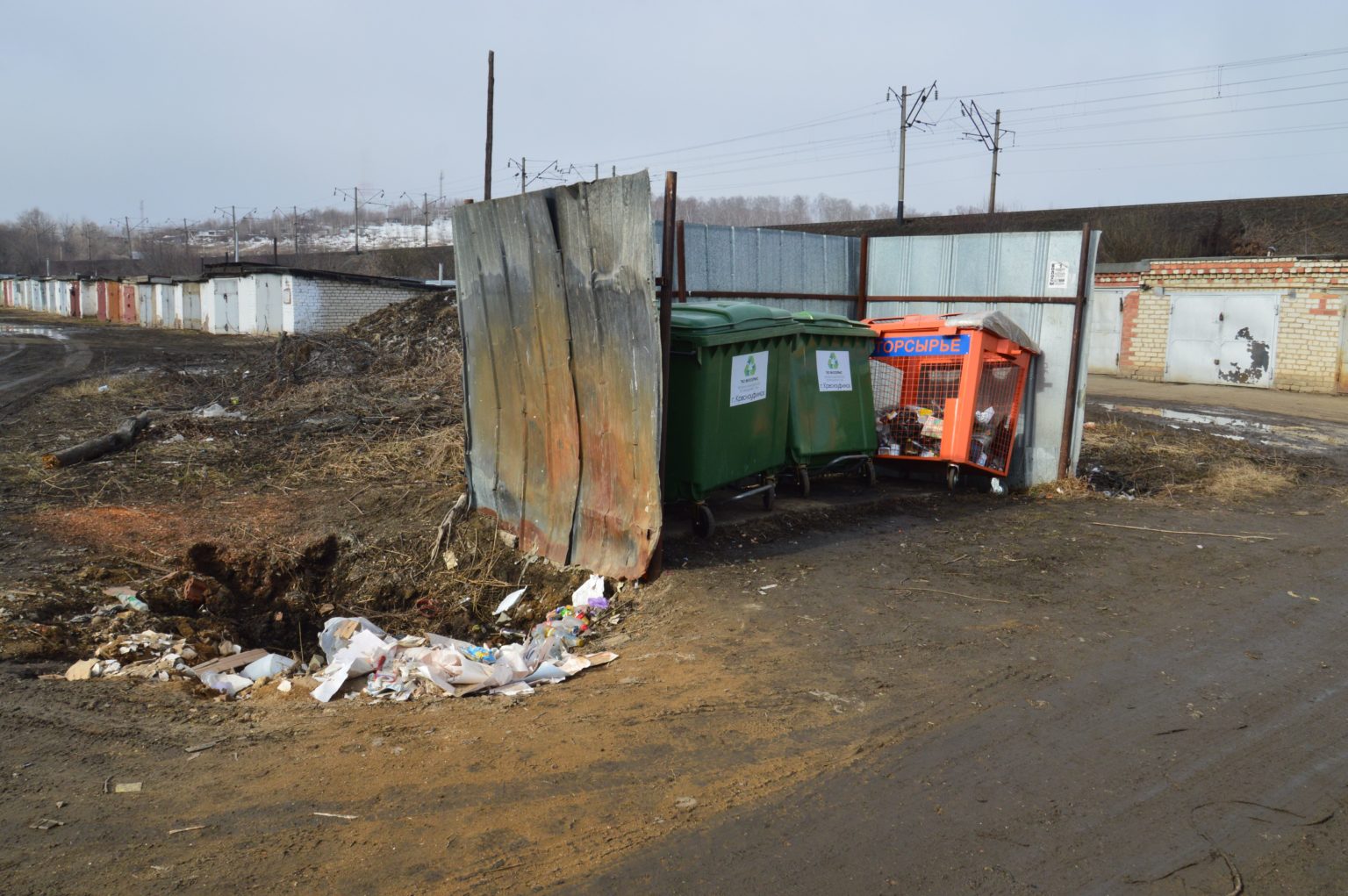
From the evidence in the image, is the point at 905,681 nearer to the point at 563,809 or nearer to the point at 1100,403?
the point at 563,809

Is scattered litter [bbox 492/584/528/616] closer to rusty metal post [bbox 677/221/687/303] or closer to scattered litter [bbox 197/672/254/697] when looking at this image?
scattered litter [bbox 197/672/254/697]

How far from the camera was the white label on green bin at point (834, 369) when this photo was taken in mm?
8047

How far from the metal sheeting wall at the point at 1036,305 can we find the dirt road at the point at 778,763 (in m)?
3.50

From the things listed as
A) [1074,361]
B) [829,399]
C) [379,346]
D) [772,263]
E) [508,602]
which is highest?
[772,263]

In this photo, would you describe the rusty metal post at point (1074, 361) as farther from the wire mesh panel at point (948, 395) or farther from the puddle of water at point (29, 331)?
the puddle of water at point (29, 331)

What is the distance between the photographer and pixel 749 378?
7.11m

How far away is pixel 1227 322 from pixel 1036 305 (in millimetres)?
15190

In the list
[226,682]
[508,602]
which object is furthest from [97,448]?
[226,682]

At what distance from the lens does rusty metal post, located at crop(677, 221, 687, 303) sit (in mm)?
9055

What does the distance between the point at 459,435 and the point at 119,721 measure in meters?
6.34

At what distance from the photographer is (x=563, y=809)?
3.29 m

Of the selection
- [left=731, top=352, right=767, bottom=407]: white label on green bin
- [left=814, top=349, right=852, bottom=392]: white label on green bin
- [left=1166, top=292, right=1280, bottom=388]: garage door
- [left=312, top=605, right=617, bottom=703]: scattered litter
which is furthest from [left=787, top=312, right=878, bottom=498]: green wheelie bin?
[left=1166, top=292, right=1280, bottom=388]: garage door

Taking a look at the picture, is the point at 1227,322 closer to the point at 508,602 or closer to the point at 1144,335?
the point at 1144,335

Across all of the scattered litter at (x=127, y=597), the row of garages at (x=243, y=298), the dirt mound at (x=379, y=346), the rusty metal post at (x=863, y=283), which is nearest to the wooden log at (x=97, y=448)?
the scattered litter at (x=127, y=597)
